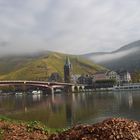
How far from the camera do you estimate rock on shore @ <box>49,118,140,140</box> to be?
12102mm

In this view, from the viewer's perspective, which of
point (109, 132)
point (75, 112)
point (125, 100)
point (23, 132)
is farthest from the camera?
point (125, 100)

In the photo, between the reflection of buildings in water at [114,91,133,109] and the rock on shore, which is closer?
the rock on shore

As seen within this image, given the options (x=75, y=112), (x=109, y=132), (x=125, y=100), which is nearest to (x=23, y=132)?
(x=109, y=132)

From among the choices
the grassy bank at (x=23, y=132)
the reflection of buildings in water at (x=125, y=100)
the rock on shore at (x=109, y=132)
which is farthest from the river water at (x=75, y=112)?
the rock on shore at (x=109, y=132)

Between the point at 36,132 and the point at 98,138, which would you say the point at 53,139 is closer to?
the point at 98,138

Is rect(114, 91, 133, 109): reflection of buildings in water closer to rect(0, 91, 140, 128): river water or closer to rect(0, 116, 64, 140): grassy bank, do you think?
rect(0, 91, 140, 128): river water

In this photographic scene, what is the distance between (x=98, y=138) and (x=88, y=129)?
869 millimetres

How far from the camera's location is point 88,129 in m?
13.1

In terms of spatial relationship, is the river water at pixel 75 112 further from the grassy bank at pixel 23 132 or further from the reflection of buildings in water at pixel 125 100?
the grassy bank at pixel 23 132

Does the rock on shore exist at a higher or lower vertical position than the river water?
higher

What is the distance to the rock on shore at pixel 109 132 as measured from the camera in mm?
12102

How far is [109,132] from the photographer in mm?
12383

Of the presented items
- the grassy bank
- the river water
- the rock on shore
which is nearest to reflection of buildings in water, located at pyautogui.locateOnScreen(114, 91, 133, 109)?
the river water

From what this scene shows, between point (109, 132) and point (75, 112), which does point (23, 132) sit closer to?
point (109, 132)
